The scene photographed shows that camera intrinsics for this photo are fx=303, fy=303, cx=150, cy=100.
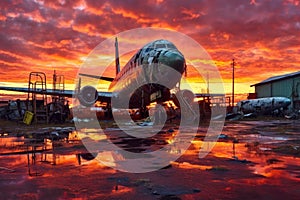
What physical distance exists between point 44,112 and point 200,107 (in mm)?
13773

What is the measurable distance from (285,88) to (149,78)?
31.6 m

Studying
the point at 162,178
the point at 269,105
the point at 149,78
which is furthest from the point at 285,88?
the point at 162,178

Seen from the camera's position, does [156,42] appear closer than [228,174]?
No

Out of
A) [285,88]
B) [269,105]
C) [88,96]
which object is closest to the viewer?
[88,96]

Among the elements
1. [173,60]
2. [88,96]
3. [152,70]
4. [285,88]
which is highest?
[285,88]

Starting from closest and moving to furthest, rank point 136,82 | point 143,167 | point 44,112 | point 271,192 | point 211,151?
point 271,192
point 143,167
point 211,151
point 136,82
point 44,112

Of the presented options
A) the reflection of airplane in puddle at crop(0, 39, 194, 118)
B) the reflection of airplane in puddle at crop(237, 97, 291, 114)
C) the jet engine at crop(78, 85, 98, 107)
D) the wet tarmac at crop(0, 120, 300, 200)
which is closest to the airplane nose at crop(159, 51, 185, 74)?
the reflection of airplane in puddle at crop(0, 39, 194, 118)

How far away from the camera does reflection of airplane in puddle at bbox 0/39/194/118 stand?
18.7 metres

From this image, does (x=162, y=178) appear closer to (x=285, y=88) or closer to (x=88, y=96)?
(x=88, y=96)

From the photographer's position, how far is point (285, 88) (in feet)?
146

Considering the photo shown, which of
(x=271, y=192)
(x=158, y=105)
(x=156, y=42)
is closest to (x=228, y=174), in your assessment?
A: (x=271, y=192)

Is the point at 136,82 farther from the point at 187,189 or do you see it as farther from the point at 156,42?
the point at 187,189

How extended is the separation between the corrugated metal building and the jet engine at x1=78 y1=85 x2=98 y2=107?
29.3 meters

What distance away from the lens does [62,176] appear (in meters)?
5.97
